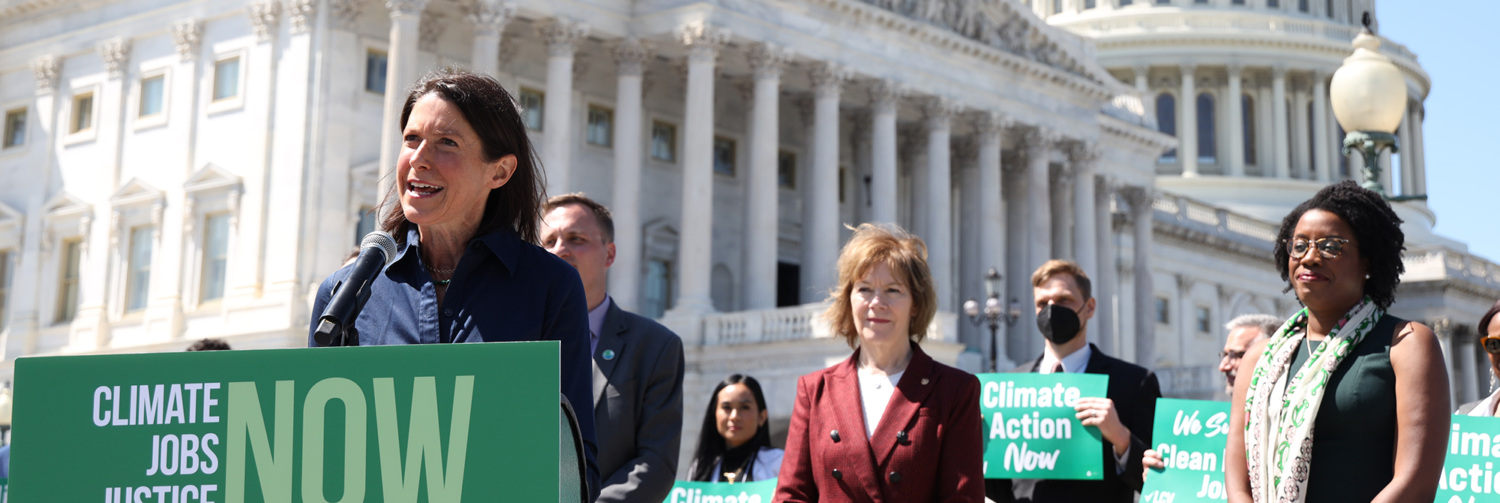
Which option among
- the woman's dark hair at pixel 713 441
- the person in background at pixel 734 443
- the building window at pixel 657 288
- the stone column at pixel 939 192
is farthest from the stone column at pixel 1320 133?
the person in background at pixel 734 443

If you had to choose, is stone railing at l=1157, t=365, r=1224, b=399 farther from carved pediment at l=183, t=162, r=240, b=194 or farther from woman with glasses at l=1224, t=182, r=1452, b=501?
woman with glasses at l=1224, t=182, r=1452, b=501

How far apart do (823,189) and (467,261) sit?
34592 mm

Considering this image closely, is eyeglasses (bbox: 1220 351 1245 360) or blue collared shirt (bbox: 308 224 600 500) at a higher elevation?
eyeglasses (bbox: 1220 351 1245 360)

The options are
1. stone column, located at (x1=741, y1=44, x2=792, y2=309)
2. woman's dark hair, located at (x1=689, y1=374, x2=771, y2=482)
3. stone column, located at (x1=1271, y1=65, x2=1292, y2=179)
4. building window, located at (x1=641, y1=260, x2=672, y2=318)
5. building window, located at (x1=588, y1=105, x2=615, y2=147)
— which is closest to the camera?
woman's dark hair, located at (x1=689, y1=374, x2=771, y2=482)

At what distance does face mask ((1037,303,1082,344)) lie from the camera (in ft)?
26.7

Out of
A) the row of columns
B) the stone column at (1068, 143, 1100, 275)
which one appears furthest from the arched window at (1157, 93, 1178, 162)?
the stone column at (1068, 143, 1100, 275)

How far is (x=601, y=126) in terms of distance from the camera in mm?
38750

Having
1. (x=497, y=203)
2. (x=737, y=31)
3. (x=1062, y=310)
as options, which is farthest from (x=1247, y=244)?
(x=497, y=203)

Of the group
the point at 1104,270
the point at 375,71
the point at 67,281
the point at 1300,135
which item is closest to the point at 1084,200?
the point at 1104,270

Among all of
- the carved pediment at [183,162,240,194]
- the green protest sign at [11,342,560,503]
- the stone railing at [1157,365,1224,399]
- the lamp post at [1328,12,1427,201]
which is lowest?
the green protest sign at [11,342,560,503]

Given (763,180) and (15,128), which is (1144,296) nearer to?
(763,180)

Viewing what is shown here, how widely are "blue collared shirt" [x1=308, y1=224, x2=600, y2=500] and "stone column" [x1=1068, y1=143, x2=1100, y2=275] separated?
4317 cm

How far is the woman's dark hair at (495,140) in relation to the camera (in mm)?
3787

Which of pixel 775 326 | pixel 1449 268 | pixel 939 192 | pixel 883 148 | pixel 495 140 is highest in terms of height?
pixel 1449 268
